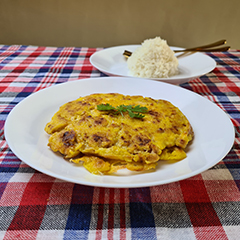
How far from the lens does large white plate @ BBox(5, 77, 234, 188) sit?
772 millimetres

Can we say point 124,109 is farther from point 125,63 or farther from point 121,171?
A: point 125,63

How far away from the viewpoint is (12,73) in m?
1.90

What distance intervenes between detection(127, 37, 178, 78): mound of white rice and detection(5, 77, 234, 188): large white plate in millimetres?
303

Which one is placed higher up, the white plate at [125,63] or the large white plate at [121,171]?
the large white plate at [121,171]

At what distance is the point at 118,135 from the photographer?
95 centimetres

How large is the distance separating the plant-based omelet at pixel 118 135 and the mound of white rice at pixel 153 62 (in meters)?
0.62

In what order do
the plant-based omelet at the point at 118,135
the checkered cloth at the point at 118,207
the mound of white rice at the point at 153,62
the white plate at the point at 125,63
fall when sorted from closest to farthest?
the checkered cloth at the point at 118,207 < the plant-based omelet at the point at 118,135 < the mound of white rice at the point at 153,62 < the white plate at the point at 125,63

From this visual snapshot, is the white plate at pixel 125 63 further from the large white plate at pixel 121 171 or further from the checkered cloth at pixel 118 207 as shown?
the checkered cloth at pixel 118 207

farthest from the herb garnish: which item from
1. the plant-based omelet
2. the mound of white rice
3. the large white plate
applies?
the mound of white rice

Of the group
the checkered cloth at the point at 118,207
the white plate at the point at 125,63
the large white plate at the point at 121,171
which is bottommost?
the white plate at the point at 125,63

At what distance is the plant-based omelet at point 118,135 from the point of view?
869 millimetres

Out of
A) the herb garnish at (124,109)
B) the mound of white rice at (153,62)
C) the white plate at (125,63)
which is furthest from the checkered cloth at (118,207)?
the white plate at (125,63)

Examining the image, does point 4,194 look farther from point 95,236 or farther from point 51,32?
point 51,32

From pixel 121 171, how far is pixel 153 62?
1.11 meters
